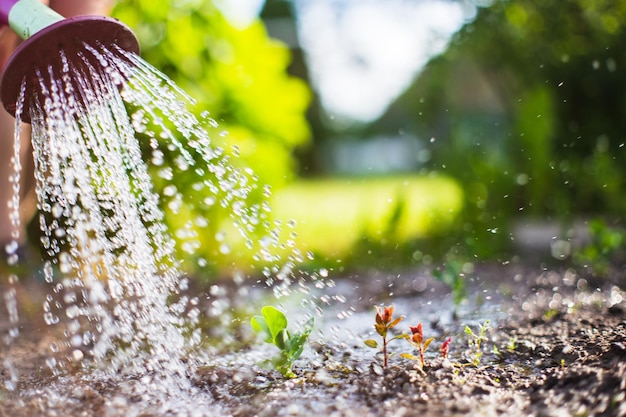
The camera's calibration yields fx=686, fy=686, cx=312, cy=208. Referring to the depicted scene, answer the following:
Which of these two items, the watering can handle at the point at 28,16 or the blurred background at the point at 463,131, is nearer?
the watering can handle at the point at 28,16

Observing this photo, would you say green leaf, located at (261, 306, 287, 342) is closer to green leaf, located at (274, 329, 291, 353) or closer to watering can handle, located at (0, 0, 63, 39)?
green leaf, located at (274, 329, 291, 353)

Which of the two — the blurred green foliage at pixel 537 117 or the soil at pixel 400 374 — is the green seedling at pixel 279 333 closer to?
the soil at pixel 400 374

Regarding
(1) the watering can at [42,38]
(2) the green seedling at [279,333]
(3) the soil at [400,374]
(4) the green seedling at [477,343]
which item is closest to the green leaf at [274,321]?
(2) the green seedling at [279,333]

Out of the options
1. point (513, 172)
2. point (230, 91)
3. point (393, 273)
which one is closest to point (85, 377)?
point (393, 273)

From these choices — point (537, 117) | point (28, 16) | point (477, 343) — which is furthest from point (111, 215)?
point (537, 117)

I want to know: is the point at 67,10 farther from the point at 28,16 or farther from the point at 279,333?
the point at 279,333

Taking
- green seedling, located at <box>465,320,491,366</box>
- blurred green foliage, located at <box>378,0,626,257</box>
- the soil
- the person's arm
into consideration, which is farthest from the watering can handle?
blurred green foliage, located at <box>378,0,626,257</box>

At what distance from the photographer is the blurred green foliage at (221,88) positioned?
3721mm

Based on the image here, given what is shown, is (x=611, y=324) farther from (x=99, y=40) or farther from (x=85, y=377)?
(x=99, y=40)

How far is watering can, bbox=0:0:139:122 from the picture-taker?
184 cm

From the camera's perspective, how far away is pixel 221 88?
3992mm

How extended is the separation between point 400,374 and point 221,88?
2.68 m

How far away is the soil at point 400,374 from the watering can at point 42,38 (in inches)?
32.9

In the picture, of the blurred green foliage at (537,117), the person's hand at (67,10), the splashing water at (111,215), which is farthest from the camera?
the blurred green foliage at (537,117)
